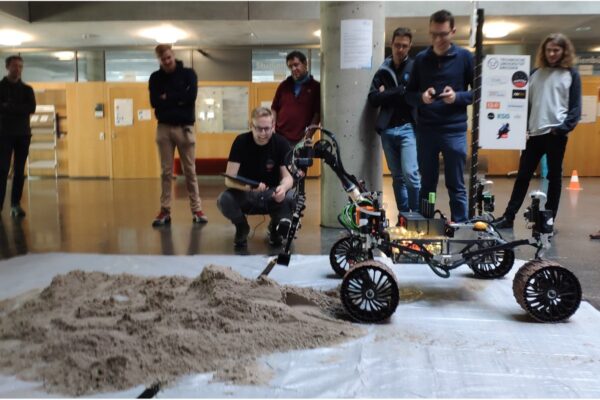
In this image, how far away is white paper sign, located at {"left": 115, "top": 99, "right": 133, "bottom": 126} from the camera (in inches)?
468

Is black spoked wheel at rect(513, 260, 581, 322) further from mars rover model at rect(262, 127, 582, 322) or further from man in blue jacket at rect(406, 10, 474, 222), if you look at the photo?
man in blue jacket at rect(406, 10, 474, 222)

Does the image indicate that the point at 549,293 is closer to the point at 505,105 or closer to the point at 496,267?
the point at 496,267

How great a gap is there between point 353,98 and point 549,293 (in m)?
2.81

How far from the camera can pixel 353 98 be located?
500 centimetres

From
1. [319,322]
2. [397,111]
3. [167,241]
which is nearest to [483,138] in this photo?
[397,111]

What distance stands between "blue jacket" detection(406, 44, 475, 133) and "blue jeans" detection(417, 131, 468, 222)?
0.06 m

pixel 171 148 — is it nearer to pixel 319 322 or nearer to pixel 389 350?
pixel 319 322

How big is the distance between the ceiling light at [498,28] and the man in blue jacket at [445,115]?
6.50 m

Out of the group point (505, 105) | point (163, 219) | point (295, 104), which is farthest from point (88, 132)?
point (505, 105)

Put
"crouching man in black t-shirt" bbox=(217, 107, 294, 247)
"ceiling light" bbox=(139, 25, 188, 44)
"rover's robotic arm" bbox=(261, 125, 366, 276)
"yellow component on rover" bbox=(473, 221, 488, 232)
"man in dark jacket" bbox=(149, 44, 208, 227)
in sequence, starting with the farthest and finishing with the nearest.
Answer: "ceiling light" bbox=(139, 25, 188, 44) < "man in dark jacket" bbox=(149, 44, 208, 227) < "crouching man in black t-shirt" bbox=(217, 107, 294, 247) < "rover's robotic arm" bbox=(261, 125, 366, 276) < "yellow component on rover" bbox=(473, 221, 488, 232)

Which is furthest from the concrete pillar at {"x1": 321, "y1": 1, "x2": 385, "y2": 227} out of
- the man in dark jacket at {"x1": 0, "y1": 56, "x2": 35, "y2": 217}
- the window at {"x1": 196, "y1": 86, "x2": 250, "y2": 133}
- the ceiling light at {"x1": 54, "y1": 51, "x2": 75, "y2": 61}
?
the ceiling light at {"x1": 54, "y1": 51, "x2": 75, "y2": 61}

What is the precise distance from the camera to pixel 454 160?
3859 mm

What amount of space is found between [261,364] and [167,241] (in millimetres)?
2697

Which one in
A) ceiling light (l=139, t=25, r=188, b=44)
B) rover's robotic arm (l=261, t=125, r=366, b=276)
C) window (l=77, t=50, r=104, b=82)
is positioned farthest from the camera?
window (l=77, t=50, r=104, b=82)
